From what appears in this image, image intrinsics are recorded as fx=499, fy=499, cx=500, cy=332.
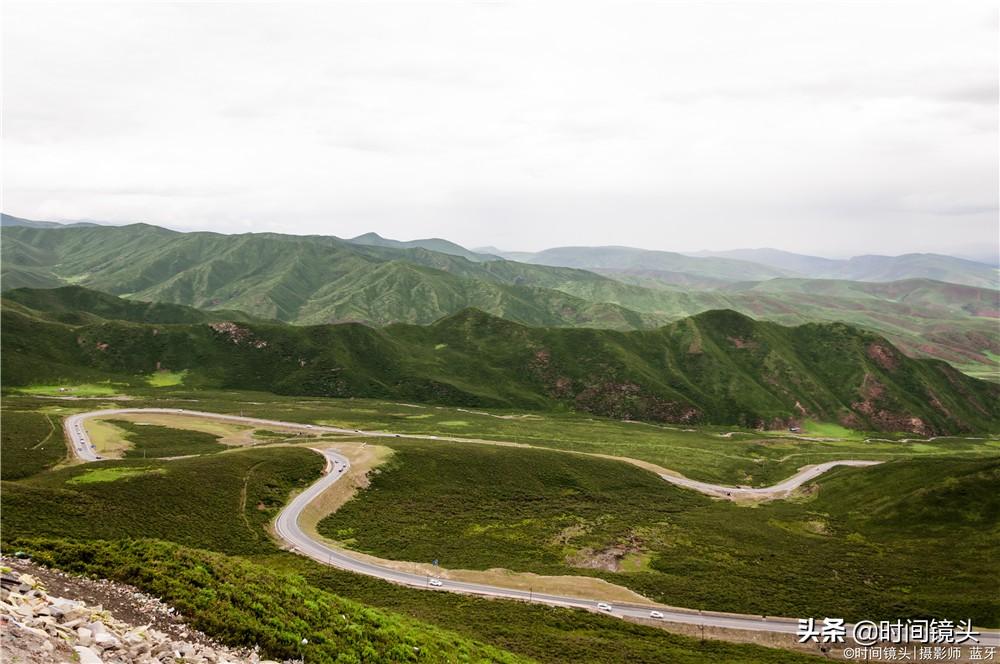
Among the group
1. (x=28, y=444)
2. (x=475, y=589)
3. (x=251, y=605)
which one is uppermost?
(x=251, y=605)

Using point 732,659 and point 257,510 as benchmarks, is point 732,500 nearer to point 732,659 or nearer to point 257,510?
point 732,659

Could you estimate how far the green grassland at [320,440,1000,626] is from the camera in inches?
2899

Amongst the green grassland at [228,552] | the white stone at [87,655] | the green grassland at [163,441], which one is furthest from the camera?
the green grassland at [163,441]

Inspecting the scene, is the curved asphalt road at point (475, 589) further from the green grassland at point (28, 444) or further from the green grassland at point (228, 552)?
the green grassland at point (28, 444)

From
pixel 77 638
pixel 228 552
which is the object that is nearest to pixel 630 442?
pixel 228 552

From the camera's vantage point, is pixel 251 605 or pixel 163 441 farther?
pixel 163 441

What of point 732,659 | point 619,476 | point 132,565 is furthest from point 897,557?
point 132,565

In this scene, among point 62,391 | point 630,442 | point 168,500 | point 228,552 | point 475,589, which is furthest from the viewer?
point 62,391

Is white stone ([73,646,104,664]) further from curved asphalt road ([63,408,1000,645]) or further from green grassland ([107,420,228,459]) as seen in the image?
green grassland ([107,420,228,459])

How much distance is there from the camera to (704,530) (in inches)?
3962

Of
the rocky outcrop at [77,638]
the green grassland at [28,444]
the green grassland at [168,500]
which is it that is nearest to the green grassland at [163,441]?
the green grassland at [28,444]

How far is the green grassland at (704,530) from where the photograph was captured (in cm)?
7362

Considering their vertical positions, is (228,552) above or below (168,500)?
below

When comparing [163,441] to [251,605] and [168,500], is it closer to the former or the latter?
[168,500]
